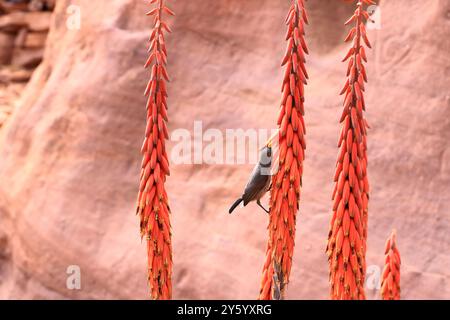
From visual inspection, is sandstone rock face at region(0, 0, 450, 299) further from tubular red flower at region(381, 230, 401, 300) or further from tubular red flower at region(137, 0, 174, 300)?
tubular red flower at region(137, 0, 174, 300)

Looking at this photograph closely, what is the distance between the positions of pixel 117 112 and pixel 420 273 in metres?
2.88

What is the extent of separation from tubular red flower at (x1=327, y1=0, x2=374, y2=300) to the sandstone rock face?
274 cm

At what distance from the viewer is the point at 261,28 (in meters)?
6.50

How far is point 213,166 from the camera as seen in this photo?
6496mm

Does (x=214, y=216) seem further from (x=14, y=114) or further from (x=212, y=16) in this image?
(x=14, y=114)

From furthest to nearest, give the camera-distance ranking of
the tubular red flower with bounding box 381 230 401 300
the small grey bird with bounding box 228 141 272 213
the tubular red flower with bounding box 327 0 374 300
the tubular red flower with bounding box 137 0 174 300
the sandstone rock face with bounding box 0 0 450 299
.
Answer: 1. the sandstone rock face with bounding box 0 0 450 299
2. the tubular red flower with bounding box 381 230 401 300
3. the small grey bird with bounding box 228 141 272 213
4. the tubular red flower with bounding box 137 0 174 300
5. the tubular red flower with bounding box 327 0 374 300

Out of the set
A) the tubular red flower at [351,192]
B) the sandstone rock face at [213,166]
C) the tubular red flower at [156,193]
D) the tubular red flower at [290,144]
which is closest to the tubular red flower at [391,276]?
the tubular red flower at [351,192]

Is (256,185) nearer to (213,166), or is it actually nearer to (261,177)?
(261,177)

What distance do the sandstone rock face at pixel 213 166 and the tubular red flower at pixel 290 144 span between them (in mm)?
2793

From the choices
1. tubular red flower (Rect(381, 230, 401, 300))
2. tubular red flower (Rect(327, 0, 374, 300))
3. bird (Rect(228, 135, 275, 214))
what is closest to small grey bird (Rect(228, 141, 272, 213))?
bird (Rect(228, 135, 275, 214))

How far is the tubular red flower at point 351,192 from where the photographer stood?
3.13 metres

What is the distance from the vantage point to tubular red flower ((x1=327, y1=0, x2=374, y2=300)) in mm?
3129

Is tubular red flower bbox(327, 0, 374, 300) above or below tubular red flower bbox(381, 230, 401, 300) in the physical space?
above

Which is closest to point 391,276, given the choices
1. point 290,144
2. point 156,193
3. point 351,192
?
point 351,192
